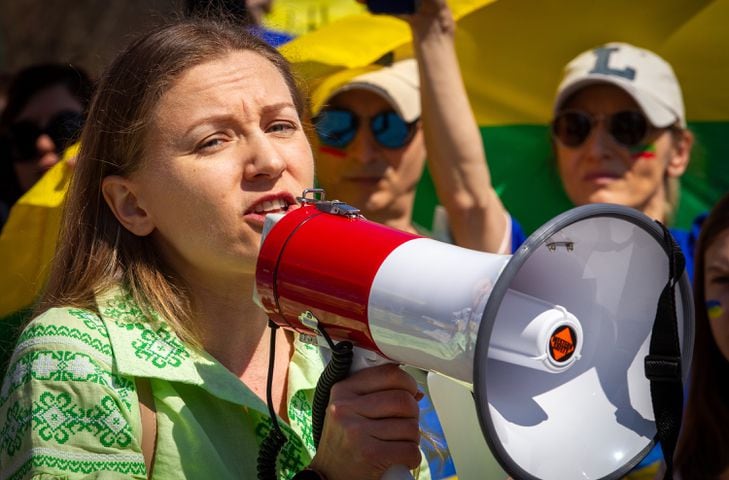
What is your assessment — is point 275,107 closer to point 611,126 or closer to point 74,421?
point 74,421

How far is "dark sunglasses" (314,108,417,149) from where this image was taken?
3.98m

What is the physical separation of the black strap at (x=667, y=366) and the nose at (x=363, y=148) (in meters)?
2.08

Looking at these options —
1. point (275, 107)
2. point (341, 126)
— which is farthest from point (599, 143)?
point (275, 107)

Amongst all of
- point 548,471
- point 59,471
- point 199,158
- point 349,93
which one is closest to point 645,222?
point 548,471

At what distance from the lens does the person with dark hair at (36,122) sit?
4195 millimetres

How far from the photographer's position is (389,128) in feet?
13.2

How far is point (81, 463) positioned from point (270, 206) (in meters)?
0.64

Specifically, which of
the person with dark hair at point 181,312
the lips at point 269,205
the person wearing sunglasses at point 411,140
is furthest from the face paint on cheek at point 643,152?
the lips at point 269,205

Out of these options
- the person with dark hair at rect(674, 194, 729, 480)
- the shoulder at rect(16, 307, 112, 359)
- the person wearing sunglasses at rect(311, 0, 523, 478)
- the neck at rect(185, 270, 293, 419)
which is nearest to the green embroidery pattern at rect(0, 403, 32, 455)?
the shoulder at rect(16, 307, 112, 359)

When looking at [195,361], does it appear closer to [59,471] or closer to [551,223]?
[59,471]

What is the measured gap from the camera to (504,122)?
5.06 metres

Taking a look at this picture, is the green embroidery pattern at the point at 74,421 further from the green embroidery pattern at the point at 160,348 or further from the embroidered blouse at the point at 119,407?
the green embroidery pattern at the point at 160,348

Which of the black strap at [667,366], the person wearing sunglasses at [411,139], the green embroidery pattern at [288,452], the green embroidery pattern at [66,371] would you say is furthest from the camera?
the person wearing sunglasses at [411,139]

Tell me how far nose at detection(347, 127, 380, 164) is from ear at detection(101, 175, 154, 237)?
162 centimetres
